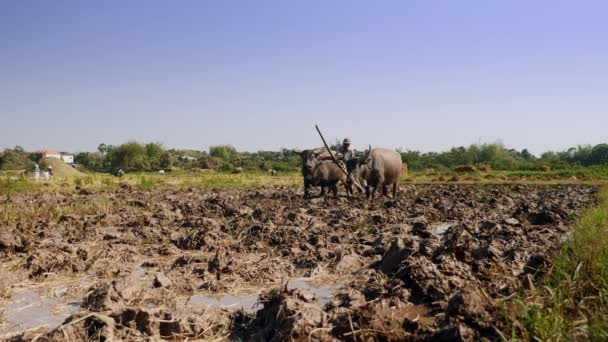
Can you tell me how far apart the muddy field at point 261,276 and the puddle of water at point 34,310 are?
0.06ft

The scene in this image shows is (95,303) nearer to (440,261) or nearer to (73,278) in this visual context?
(73,278)

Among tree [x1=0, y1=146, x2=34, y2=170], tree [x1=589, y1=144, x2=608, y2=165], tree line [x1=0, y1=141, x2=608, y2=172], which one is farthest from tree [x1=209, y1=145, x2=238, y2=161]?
tree [x1=589, y1=144, x2=608, y2=165]

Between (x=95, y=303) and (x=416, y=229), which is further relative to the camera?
(x=416, y=229)

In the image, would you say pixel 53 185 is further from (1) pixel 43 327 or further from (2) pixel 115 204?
(1) pixel 43 327

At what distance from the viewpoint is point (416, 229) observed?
8352 millimetres

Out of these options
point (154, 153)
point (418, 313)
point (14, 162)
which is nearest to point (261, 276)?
point (418, 313)

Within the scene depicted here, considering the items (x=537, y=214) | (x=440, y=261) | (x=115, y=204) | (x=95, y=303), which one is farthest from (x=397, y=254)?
(x=115, y=204)

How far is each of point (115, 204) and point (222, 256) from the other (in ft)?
26.7

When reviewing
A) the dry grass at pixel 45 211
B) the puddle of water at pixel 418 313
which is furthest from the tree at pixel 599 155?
the puddle of water at pixel 418 313

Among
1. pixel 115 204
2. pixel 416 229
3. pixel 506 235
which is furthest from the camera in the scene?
pixel 115 204

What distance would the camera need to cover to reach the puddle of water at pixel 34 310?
420 cm

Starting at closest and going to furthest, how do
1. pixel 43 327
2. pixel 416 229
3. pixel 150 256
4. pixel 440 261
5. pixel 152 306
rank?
pixel 43 327 → pixel 152 306 → pixel 440 261 → pixel 150 256 → pixel 416 229

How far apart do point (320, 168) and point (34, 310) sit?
33.2 feet

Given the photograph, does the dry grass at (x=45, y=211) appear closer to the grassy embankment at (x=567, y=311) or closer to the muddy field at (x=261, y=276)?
the muddy field at (x=261, y=276)
